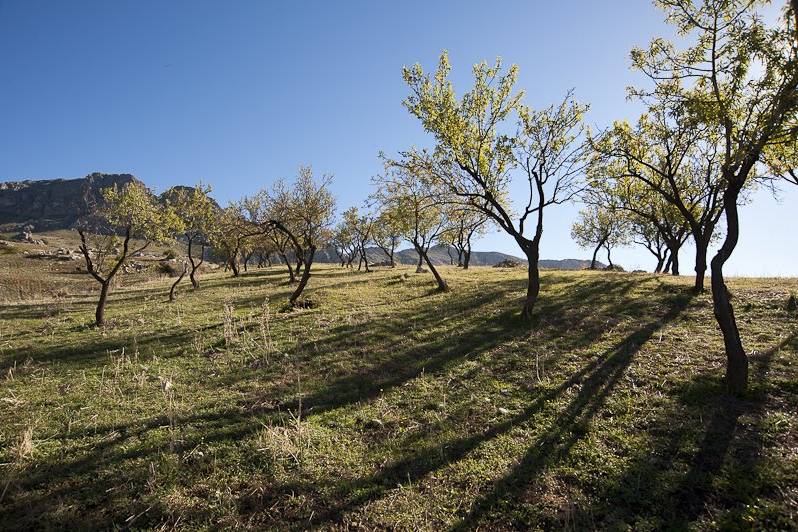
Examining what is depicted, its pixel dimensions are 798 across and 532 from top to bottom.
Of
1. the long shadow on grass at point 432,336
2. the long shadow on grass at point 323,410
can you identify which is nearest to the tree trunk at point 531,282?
the long shadow on grass at point 432,336

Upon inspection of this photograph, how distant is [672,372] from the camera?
1112 cm

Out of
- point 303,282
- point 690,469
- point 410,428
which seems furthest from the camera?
point 303,282

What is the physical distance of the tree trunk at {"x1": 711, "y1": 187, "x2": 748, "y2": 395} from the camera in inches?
376

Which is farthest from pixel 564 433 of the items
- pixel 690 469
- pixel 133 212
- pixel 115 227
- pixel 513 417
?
pixel 115 227

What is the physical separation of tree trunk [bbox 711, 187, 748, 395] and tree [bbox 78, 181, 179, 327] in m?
25.8

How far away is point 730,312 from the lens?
9.94 meters

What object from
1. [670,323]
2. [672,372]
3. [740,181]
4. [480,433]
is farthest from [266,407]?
[670,323]

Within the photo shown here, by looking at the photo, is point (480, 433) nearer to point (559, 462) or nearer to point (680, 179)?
point (559, 462)

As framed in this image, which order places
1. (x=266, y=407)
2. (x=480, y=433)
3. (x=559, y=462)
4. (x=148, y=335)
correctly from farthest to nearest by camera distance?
(x=148, y=335) < (x=266, y=407) < (x=480, y=433) < (x=559, y=462)

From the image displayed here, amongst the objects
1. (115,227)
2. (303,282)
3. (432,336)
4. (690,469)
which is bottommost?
(690,469)

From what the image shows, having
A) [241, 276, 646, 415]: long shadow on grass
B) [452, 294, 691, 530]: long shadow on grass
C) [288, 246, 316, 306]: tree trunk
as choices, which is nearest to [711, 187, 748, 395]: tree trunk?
[452, 294, 691, 530]: long shadow on grass

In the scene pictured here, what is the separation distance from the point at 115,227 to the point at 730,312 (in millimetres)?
30902

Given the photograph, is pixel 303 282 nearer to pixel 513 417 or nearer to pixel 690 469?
pixel 513 417

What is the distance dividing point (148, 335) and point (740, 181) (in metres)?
23.2
